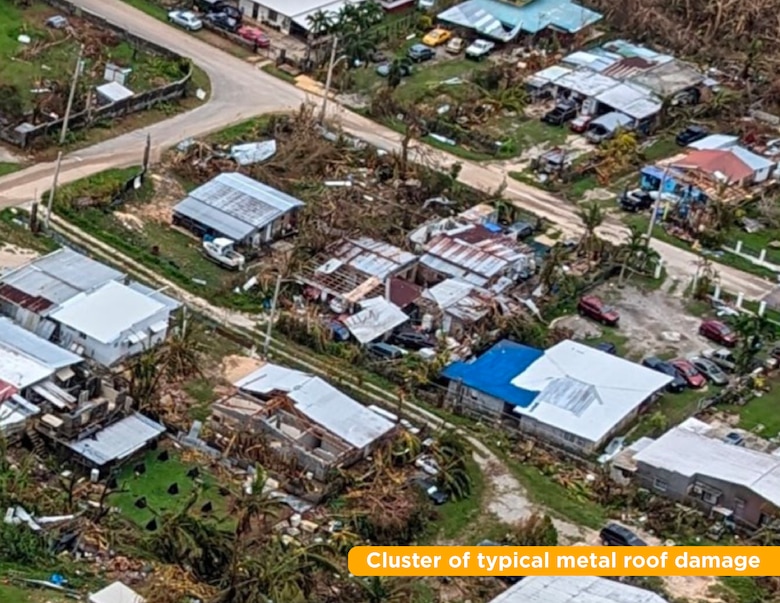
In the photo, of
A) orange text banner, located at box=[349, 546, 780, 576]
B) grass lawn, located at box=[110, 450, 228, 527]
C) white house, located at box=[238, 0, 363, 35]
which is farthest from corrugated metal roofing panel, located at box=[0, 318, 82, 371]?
white house, located at box=[238, 0, 363, 35]

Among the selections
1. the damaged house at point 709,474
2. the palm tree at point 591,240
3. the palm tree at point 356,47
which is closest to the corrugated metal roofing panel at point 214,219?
the palm tree at point 591,240

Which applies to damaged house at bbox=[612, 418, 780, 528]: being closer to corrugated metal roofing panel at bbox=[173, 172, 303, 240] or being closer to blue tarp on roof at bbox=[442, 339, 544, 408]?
blue tarp on roof at bbox=[442, 339, 544, 408]

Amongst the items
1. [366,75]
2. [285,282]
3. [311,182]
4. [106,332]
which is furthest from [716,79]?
[106,332]

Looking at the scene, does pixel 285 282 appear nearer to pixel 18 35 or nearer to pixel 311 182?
pixel 311 182

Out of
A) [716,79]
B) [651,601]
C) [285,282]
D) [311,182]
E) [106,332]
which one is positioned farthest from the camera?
[716,79]

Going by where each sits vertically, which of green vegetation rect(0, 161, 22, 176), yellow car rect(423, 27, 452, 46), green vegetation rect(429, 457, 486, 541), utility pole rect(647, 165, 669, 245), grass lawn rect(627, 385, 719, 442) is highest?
utility pole rect(647, 165, 669, 245)

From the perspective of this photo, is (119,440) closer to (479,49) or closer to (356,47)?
(356,47)
